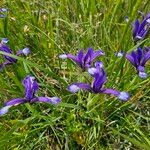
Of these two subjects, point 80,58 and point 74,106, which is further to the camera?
point 80,58

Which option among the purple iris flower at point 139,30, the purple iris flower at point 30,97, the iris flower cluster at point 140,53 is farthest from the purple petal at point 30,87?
the purple iris flower at point 139,30

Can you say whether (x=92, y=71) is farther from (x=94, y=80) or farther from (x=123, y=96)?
(x=123, y=96)

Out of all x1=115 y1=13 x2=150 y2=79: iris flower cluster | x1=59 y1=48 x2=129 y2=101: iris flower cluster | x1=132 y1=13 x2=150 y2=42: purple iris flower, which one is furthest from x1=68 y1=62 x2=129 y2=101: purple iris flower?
x1=132 y1=13 x2=150 y2=42: purple iris flower

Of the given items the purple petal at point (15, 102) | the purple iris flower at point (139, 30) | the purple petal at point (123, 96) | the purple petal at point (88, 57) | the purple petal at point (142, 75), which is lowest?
the purple petal at point (15, 102)

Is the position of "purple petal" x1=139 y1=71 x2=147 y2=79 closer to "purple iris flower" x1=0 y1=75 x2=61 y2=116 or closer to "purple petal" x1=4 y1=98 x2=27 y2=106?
"purple iris flower" x1=0 y1=75 x2=61 y2=116

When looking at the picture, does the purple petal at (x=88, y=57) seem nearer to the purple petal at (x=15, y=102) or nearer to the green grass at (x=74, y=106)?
the green grass at (x=74, y=106)

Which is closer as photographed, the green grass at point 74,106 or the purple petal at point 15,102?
the purple petal at point 15,102

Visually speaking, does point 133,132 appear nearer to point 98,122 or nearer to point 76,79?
point 98,122

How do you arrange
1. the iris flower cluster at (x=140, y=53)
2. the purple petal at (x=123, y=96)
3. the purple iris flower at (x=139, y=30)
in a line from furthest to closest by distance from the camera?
1. the purple iris flower at (x=139, y=30)
2. the iris flower cluster at (x=140, y=53)
3. the purple petal at (x=123, y=96)

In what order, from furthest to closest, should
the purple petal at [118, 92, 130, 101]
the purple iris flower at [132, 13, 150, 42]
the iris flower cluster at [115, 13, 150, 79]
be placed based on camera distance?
the purple iris flower at [132, 13, 150, 42] < the iris flower cluster at [115, 13, 150, 79] < the purple petal at [118, 92, 130, 101]

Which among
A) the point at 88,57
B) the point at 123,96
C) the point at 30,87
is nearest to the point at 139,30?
the point at 88,57

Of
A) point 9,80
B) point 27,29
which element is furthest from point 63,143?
point 27,29
